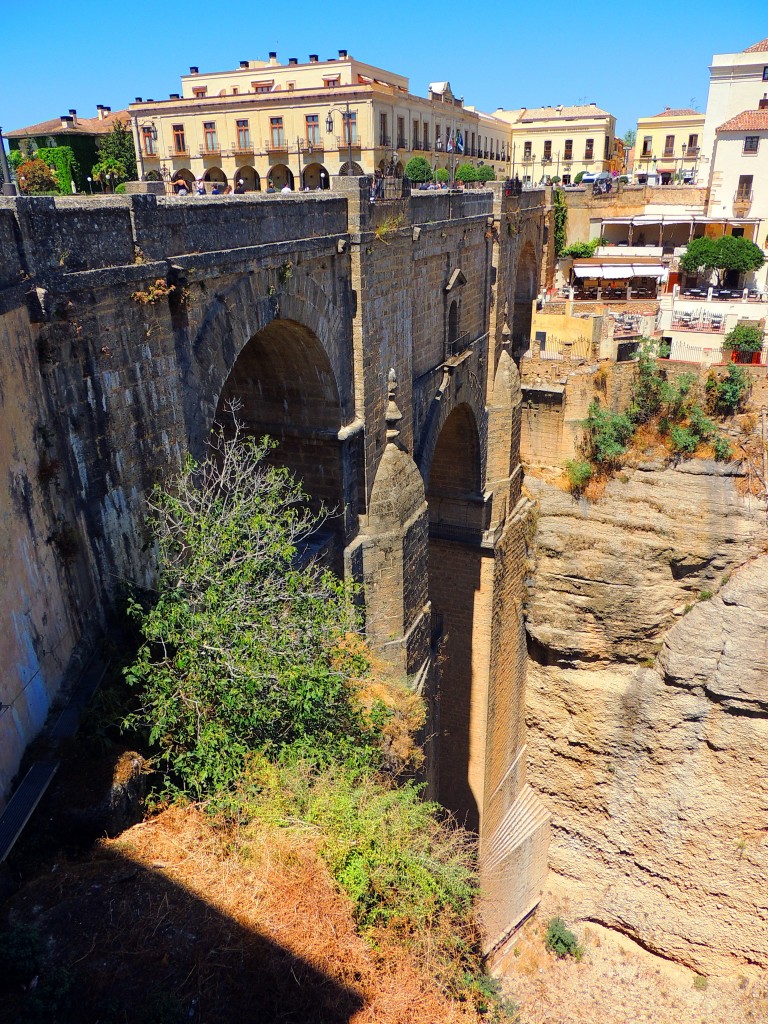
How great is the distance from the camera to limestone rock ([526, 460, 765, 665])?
52.4 feet

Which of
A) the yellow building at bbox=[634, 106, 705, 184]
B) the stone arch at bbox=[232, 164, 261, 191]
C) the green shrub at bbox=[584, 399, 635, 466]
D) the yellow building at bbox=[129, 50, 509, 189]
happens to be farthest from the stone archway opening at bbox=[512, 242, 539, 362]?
the yellow building at bbox=[634, 106, 705, 184]

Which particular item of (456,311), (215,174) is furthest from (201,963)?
(215,174)

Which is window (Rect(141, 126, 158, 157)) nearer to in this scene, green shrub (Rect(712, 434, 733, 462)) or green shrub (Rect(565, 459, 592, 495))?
green shrub (Rect(565, 459, 592, 495))

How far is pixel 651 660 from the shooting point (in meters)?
16.6

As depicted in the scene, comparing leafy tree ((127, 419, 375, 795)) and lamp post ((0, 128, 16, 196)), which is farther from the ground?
lamp post ((0, 128, 16, 196))

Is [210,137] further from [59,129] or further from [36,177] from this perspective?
[36,177]

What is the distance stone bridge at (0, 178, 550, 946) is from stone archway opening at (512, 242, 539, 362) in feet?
6.60

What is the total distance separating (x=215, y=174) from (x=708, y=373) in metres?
22.1

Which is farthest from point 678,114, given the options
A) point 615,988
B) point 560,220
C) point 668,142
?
point 615,988

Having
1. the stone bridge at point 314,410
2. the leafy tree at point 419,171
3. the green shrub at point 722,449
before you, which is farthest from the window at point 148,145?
the green shrub at point 722,449

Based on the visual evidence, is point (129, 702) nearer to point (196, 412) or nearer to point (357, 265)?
point (196, 412)

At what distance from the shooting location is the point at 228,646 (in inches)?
237

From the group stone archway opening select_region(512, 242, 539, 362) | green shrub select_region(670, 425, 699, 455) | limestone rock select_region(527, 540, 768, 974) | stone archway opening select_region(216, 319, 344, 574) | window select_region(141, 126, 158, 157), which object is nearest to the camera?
stone archway opening select_region(216, 319, 344, 574)

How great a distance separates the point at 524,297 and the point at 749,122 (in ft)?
36.4
